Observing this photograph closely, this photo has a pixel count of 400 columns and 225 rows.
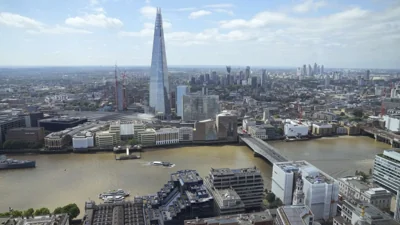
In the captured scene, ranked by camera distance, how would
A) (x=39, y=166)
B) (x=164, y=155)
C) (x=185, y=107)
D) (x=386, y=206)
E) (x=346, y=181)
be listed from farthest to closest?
1. (x=185, y=107)
2. (x=164, y=155)
3. (x=39, y=166)
4. (x=346, y=181)
5. (x=386, y=206)

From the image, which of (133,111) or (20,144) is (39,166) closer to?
(20,144)

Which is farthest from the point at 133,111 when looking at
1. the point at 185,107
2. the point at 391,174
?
the point at 391,174

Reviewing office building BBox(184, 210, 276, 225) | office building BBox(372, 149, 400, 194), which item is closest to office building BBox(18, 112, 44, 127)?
office building BBox(184, 210, 276, 225)

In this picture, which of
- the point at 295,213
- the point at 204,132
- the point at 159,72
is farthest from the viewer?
the point at 159,72

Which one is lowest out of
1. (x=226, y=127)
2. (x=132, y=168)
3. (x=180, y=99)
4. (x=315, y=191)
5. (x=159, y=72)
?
(x=132, y=168)

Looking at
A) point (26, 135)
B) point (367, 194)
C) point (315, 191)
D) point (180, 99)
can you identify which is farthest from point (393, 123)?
point (26, 135)

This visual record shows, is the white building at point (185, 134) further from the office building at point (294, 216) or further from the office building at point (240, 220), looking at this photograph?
the office building at point (294, 216)

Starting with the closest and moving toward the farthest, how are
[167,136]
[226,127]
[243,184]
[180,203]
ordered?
1. [180,203]
2. [243,184]
3. [167,136]
4. [226,127]

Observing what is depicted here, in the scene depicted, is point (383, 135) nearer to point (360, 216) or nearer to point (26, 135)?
point (360, 216)
